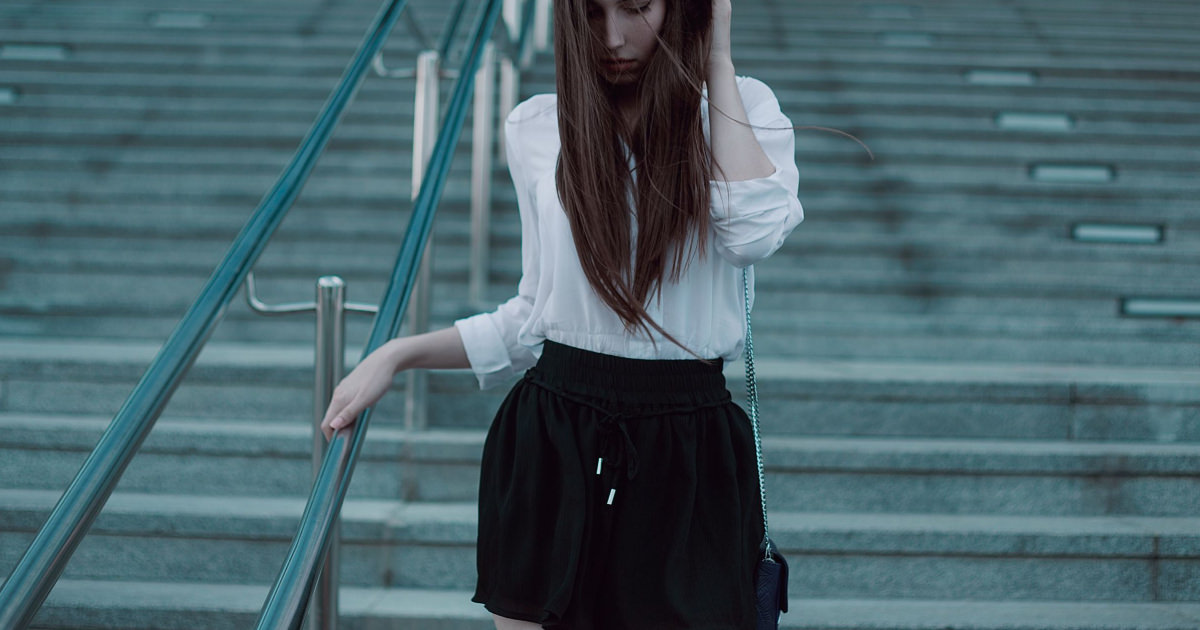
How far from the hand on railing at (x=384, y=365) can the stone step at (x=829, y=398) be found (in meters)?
1.25

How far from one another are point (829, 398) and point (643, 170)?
158cm

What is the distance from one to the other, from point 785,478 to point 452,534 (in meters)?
0.79

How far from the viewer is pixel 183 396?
2695 millimetres

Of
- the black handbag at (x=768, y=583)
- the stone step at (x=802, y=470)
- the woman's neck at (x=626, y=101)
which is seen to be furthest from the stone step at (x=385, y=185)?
the black handbag at (x=768, y=583)

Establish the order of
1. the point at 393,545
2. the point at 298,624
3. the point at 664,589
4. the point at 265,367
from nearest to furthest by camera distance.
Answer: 1. the point at 664,589
2. the point at 298,624
3. the point at 393,545
4. the point at 265,367

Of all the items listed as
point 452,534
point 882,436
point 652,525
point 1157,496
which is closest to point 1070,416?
point 1157,496

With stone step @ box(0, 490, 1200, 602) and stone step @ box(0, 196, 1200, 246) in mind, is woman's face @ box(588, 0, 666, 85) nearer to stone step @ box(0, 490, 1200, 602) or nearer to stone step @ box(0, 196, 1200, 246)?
stone step @ box(0, 490, 1200, 602)

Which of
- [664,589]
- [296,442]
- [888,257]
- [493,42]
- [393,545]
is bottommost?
[393,545]

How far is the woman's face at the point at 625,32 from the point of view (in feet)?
3.92

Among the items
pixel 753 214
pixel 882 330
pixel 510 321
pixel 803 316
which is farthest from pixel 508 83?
pixel 753 214

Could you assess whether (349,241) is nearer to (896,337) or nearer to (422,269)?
(422,269)

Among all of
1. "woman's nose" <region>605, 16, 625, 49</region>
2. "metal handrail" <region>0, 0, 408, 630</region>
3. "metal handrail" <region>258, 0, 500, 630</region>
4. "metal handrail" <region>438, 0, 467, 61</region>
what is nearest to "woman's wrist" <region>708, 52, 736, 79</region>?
"woman's nose" <region>605, 16, 625, 49</region>

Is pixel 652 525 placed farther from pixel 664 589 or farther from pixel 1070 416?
pixel 1070 416

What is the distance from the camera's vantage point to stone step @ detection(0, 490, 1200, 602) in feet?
7.62
